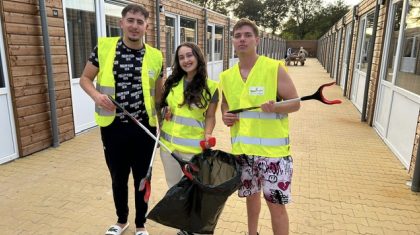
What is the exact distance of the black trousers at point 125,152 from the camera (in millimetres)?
2346

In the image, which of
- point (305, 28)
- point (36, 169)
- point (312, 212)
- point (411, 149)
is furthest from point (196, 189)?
point (305, 28)

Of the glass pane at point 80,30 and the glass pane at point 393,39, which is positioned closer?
the glass pane at point 80,30

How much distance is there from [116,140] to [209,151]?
69cm

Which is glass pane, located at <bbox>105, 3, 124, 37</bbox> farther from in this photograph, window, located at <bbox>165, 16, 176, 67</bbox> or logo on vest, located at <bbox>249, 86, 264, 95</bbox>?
logo on vest, located at <bbox>249, 86, 264, 95</bbox>

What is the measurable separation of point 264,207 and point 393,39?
435 centimetres

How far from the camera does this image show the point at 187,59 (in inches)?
89.7

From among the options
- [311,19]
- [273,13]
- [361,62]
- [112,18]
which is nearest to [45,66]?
[112,18]

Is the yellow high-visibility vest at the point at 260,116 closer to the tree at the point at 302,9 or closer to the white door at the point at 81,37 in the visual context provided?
the white door at the point at 81,37

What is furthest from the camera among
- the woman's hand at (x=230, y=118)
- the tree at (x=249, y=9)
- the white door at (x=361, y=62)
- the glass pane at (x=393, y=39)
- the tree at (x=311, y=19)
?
the tree at (x=249, y=9)

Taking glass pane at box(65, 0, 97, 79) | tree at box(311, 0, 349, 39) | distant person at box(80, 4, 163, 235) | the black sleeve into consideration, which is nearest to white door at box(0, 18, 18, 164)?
glass pane at box(65, 0, 97, 79)

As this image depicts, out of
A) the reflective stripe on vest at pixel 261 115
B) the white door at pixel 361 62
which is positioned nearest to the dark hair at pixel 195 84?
the reflective stripe on vest at pixel 261 115

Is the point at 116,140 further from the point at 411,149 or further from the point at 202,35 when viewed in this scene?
the point at 202,35

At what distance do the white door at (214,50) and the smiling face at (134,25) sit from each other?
9.98m

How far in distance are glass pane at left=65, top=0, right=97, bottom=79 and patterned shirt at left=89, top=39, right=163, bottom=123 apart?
356 centimetres
